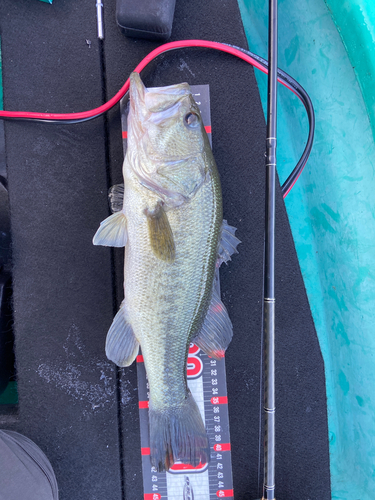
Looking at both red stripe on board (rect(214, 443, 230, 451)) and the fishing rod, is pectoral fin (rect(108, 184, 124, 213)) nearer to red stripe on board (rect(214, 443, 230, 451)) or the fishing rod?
the fishing rod

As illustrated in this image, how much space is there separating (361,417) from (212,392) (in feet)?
2.08

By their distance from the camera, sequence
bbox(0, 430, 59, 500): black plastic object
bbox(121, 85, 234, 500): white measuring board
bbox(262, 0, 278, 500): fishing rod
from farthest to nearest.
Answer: bbox(121, 85, 234, 500): white measuring board
bbox(0, 430, 59, 500): black plastic object
bbox(262, 0, 278, 500): fishing rod

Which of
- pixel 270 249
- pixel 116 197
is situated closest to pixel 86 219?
pixel 116 197

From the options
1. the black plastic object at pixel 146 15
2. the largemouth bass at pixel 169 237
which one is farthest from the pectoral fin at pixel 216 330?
the black plastic object at pixel 146 15

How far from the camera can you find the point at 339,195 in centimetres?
136

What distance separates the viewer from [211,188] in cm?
103

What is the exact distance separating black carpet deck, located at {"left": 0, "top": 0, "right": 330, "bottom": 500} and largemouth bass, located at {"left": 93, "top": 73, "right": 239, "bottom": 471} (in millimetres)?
231

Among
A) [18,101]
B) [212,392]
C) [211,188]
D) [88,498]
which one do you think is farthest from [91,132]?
[88,498]

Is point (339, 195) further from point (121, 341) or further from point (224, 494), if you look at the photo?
point (224, 494)

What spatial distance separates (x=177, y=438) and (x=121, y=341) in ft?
1.25

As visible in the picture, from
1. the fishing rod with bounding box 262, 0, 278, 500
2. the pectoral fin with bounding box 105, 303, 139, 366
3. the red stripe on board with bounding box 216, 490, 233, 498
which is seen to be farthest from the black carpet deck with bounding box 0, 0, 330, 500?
the fishing rod with bounding box 262, 0, 278, 500

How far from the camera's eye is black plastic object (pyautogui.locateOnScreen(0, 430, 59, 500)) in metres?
1.09

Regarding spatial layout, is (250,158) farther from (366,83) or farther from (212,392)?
(212,392)

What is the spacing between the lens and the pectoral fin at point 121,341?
111cm
